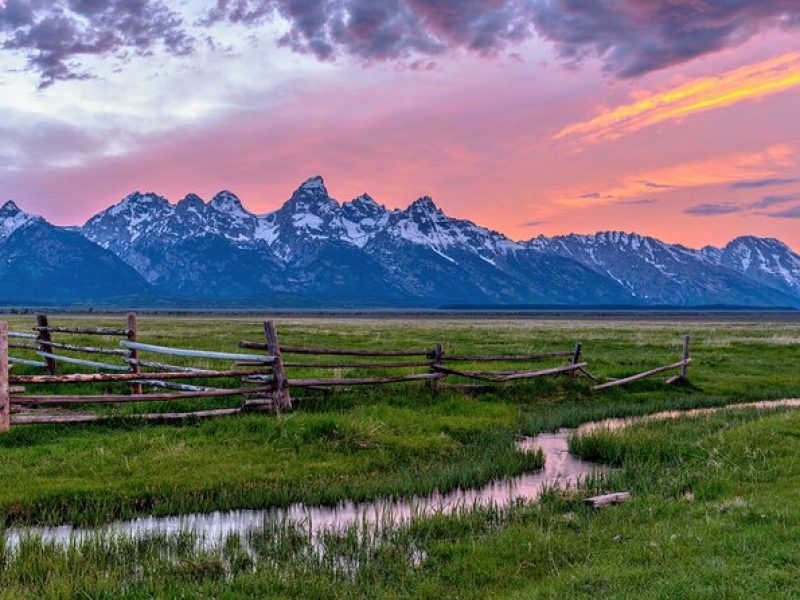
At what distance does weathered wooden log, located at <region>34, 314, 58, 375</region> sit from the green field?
9.50ft

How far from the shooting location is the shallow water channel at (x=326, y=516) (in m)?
8.69

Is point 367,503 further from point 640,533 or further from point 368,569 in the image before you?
point 640,533

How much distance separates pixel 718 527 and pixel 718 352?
101ft

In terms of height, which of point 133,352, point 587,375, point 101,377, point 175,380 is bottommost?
point 587,375

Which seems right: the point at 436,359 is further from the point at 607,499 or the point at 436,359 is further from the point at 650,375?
the point at 650,375

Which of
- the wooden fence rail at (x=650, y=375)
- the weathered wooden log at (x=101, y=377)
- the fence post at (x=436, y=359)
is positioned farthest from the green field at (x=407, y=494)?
the wooden fence rail at (x=650, y=375)

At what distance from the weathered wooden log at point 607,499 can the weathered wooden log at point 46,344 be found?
1582 centimetres

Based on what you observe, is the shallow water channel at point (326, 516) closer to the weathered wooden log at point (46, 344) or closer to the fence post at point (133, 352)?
the fence post at point (133, 352)

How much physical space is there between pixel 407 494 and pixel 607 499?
3086 mm

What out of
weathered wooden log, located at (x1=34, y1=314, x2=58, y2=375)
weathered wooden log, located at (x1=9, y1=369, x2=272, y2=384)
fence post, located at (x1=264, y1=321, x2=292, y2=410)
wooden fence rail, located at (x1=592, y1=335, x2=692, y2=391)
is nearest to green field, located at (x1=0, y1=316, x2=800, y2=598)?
fence post, located at (x1=264, y1=321, x2=292, y2=410)

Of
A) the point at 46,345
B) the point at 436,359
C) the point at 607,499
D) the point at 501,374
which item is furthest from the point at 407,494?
the point at 46,345

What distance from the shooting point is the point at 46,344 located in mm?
19359

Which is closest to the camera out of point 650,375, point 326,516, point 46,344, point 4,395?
point 326,516

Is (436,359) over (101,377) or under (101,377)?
under
